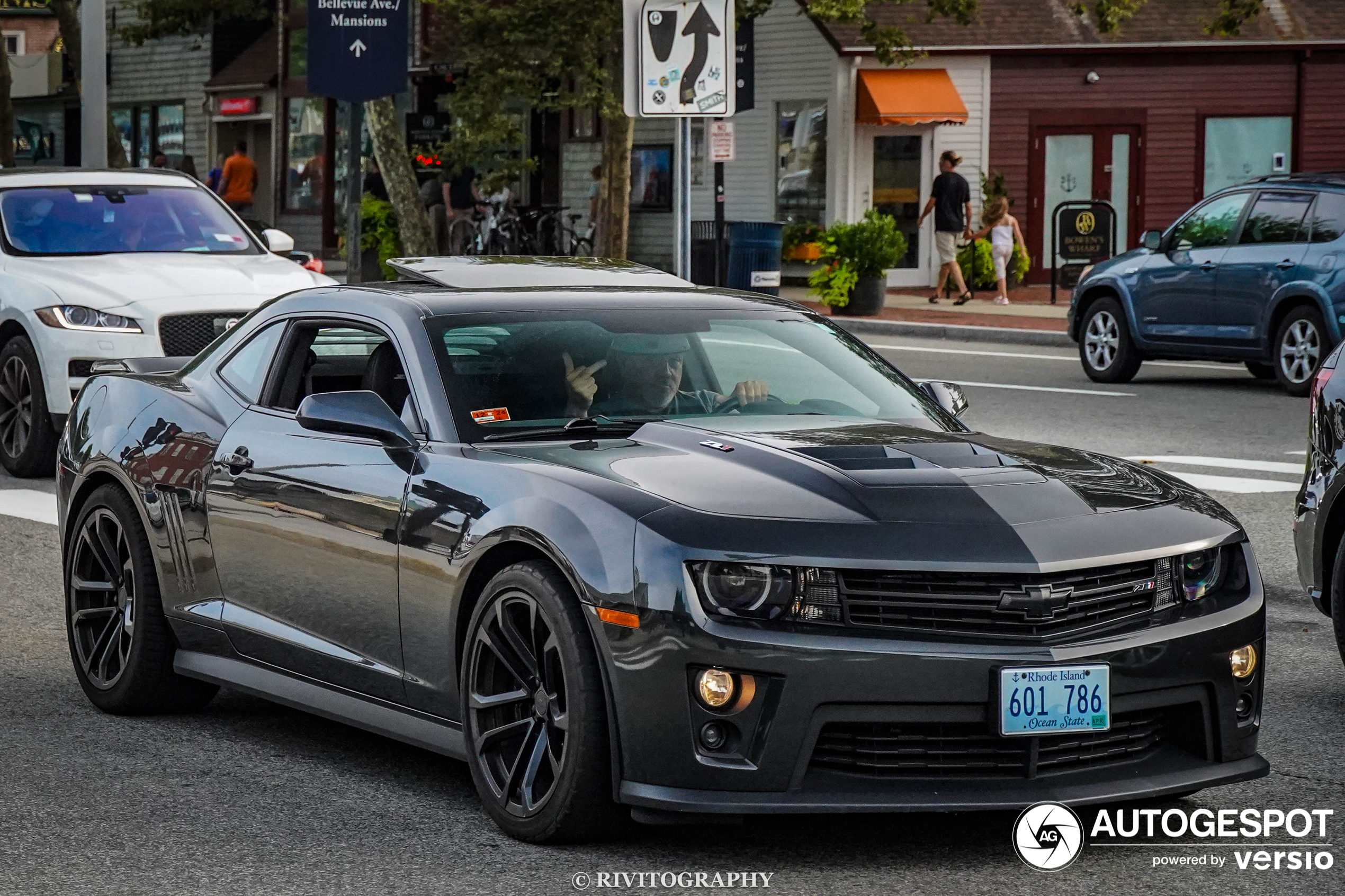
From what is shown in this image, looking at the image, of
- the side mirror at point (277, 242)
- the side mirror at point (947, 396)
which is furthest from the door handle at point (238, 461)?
the side mirror at point (277, 242)

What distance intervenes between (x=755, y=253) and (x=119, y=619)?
67.3 feet

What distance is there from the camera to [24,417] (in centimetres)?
1293

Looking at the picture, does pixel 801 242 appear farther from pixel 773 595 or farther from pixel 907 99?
pixel 773 595

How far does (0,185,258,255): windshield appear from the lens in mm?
13688

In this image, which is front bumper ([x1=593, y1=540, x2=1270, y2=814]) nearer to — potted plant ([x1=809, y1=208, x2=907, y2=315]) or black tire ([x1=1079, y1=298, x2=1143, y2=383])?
black tire ([x1=1079, y1=298, x2=1143, y2=383])

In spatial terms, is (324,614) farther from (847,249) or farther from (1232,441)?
(847,249)

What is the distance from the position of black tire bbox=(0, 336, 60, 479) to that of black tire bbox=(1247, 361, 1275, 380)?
10578mm

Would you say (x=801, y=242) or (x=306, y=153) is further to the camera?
(x=306, y=153)

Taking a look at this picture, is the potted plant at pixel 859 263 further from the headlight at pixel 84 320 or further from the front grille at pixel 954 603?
the front grille at pixel 954 603

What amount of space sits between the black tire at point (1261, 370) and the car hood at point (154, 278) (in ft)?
29.6

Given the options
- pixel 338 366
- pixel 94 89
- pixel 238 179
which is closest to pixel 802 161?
pixel 238 179

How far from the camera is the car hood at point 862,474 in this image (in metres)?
4.97

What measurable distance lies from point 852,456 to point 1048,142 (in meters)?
30.3

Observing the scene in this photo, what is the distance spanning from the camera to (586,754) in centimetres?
493
